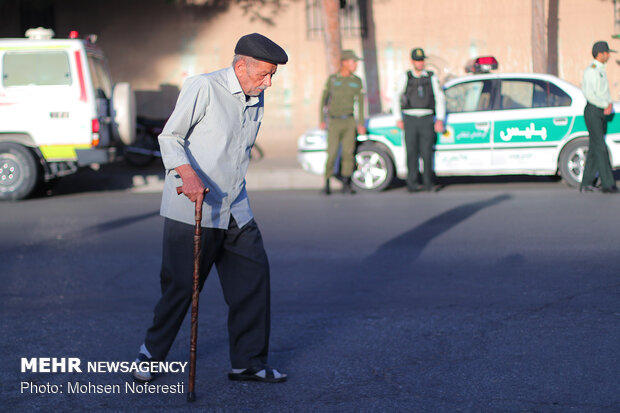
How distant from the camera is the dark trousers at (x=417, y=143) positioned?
12820mm

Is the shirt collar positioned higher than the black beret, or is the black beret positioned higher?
the black beret

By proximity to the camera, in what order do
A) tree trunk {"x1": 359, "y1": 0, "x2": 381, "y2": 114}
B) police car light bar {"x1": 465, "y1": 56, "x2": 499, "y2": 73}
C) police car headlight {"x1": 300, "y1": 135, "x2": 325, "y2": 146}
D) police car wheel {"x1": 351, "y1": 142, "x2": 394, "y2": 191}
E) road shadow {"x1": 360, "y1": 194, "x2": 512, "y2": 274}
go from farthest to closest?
tree trunk {"x1": 359, "y1": 0, "x2": 381, "y2": 114}, police car light bar {"x1": 465, "y1": 56, "x2": 499, "y2": 73}, police car headlight {"x1": 300, "y1": 135, "x2": 325, "y2": 146}, police car wheel {"x1": 351, "y1": 142, "x2": 394, "y2": 191}, road shadow {"x1": 360, "y1": 194, "x2": 512, "y2": 274}

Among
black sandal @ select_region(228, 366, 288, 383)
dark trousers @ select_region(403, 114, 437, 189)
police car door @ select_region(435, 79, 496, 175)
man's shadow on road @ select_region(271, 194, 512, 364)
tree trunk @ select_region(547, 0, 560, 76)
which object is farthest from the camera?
tree trunk @ select_region(547, 0, 560, 76)

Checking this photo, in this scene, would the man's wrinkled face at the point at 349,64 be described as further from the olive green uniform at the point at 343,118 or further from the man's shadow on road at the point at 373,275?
the man's shadow on road at the point at 373,275

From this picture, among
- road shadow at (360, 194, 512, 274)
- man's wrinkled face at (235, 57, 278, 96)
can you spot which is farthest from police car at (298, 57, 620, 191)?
man's wrinkled face at (235, 57, 278, 96)

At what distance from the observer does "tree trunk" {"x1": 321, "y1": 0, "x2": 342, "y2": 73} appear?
1809 centimetres

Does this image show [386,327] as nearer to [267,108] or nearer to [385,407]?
[385,407]

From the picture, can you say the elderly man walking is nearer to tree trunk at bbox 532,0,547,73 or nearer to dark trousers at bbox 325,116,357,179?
dark trousers at bbox 325,116,357,179

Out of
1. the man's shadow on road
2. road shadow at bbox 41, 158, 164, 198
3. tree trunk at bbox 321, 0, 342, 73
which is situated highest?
tree trunk at bbox 321, 0, 342, 73

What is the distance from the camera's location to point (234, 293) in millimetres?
4695

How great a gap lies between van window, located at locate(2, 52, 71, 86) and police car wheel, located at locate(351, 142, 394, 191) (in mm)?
4221

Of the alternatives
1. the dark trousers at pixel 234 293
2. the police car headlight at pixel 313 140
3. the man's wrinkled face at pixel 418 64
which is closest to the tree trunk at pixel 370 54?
the police car headlight at pixel 313 140

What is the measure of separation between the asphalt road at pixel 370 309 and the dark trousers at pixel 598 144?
0.79m

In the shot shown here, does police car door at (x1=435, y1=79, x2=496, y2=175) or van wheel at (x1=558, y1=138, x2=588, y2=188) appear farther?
police car door at (x1=435, y1=79, x2=496, y2=175)
